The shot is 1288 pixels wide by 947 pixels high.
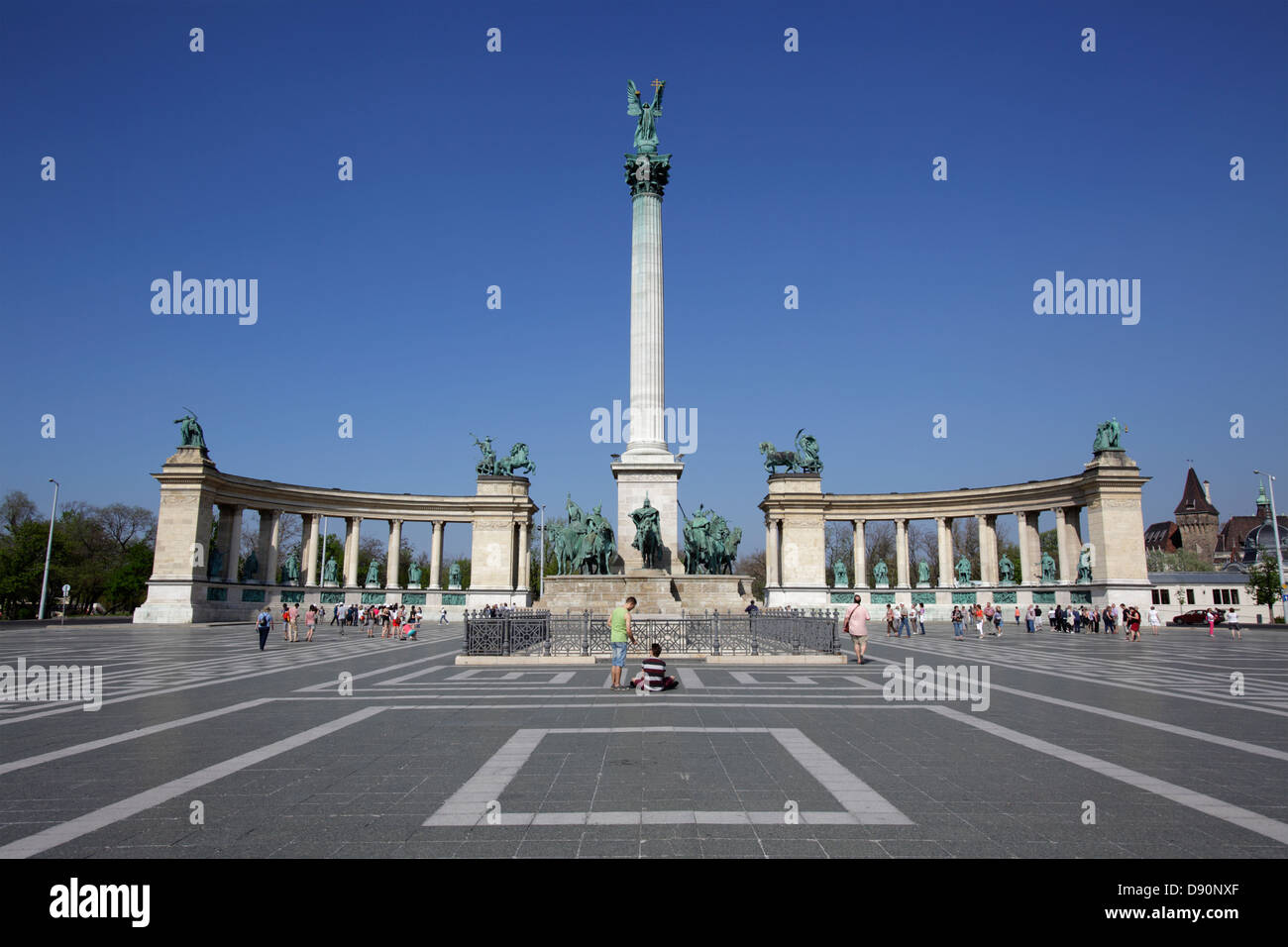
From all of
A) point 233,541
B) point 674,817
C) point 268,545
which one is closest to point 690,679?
point 674,817

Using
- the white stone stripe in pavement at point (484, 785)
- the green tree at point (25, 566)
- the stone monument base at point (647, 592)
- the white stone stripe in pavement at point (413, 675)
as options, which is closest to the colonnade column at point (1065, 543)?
the stone monument base at point (647, 592)

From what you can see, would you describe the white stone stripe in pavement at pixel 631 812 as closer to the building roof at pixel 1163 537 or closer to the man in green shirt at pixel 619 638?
the man in green shirt at pixel 619 638

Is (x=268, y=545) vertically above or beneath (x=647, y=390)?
beneath

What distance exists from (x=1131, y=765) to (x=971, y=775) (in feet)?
7.38

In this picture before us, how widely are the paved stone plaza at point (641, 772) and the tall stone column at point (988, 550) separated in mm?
51989

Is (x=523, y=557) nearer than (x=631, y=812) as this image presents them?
No

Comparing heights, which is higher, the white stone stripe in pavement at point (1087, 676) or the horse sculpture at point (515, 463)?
the horse sculpture at point (515, 463)

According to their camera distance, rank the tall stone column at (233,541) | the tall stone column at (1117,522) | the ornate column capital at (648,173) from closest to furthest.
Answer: the ornate column capital at (648,173) → the tall stone column at (1117,522) → the tall stone column at (233,541)

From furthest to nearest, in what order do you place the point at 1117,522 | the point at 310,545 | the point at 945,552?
the point at 310,545, the point at 945,552, the point at 1117,522

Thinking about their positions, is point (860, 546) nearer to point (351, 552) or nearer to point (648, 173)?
point (648, 173)

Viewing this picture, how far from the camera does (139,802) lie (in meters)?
7.13

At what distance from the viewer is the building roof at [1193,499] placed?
459 ft

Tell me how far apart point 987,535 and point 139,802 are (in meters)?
71.4
